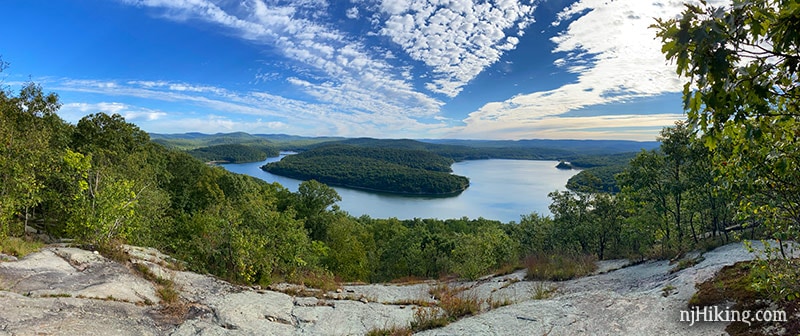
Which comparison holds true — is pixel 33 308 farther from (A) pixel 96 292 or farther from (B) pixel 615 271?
(B) pixel 615 271

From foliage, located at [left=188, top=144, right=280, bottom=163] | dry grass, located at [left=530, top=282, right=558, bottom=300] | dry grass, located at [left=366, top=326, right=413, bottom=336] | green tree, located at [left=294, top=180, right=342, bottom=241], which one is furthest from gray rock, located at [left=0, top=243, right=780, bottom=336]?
foliage, located at [left=188, top=144, right=280, bottom=163]

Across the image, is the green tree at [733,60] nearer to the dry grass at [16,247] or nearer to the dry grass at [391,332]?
the dry grass at [391,332]

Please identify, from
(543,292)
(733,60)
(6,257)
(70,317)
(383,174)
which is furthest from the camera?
(383,174)

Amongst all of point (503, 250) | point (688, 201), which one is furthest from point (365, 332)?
point (503, 250)

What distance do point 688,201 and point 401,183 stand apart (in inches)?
3791

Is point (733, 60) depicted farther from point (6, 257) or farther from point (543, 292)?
point (6, 257)

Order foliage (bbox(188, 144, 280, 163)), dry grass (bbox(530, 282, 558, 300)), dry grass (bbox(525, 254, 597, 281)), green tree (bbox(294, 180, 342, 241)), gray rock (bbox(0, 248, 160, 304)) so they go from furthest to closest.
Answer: foliage (bbox(188, 144, 280, 163)) < green tree (bbox(294, 180, 342, 241)) < dry grass (bbox(525, 254, 597, 281)) < dry grass (bbox(530, 282, 558, 300)) < gray rock (bbox(0, 248, 160, 304))

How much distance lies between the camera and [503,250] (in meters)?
23.8

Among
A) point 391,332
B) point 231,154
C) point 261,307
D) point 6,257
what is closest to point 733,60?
point 391,332

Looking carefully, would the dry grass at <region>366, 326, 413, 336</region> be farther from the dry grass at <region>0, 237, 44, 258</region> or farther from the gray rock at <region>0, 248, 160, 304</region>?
the dry grass at <region>0, 237, 44, 258</region>

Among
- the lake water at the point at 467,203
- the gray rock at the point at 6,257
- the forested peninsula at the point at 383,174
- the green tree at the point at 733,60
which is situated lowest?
the lake water at the point at 467,203

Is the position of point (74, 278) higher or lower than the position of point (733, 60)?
lower

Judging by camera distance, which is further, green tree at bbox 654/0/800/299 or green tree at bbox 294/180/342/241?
green tree at bbox 294/180/342/241

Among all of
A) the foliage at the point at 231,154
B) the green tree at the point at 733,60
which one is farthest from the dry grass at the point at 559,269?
the foliage at the point at 231,154
